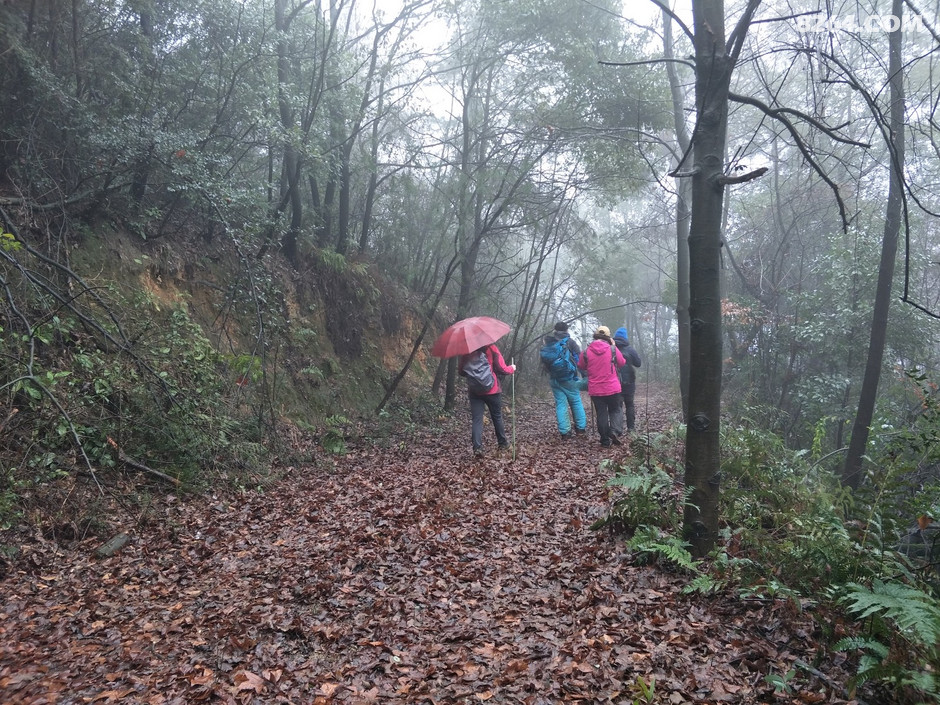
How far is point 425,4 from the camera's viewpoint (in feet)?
45.9

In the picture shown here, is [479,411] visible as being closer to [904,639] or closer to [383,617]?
[383,617]

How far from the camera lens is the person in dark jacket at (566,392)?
10680mm

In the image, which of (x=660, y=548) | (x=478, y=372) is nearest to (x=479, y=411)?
(x=478, y=372)

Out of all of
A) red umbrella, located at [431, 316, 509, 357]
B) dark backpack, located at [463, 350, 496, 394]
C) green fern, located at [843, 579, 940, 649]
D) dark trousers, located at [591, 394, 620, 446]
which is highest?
red umbrella, located at [431, 316, 509, 357]

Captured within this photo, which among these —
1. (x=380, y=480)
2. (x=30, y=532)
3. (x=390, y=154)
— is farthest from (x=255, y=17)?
(x=30, y=532)

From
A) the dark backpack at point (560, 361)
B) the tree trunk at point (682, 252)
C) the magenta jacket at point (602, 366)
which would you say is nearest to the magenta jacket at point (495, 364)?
the dark backpack at point (560, 361)

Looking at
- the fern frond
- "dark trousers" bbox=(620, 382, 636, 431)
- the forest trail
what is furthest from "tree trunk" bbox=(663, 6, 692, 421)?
the fern frond

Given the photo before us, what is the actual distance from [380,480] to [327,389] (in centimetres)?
403

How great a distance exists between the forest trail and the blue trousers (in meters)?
3.68

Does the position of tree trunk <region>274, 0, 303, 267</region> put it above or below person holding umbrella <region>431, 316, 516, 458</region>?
above

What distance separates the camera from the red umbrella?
9094mm

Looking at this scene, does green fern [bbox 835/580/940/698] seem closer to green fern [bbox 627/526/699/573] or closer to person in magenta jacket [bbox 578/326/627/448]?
green fern [bbox 627/526/699/573]

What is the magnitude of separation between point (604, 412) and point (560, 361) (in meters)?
1.17

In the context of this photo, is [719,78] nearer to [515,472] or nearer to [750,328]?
[515,472]
